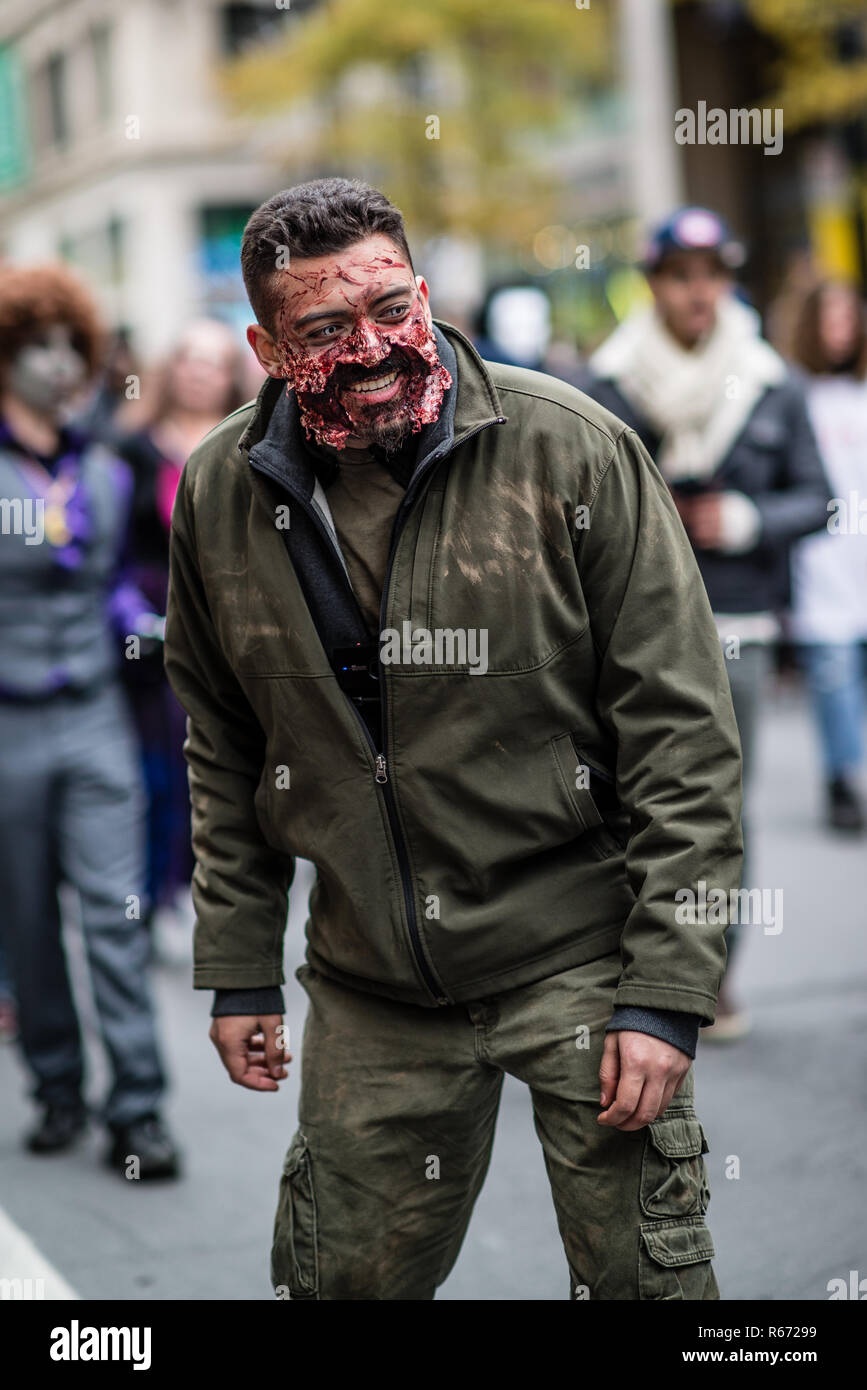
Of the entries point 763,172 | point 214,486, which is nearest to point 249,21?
point 763,172

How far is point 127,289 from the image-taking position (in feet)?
114

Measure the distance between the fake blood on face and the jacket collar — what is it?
0.03 meters

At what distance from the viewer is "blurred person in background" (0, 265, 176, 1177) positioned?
4578 millimetres

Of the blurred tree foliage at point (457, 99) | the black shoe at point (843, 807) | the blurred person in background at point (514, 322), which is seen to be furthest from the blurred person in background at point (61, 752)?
the blurred tree foliage at point (457, 99)

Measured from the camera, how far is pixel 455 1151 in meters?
2.61

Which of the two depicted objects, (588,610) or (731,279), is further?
(731,279)

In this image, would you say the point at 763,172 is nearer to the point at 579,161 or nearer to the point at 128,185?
the point at 579,161

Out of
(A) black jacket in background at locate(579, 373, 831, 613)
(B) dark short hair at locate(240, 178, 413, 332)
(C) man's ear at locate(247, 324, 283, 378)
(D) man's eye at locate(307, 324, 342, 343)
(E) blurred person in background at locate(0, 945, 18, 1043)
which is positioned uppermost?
(A) black jacket in background at locate(579, 373, 831, 613)

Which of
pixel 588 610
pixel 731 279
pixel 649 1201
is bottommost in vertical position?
pixel 649 1201

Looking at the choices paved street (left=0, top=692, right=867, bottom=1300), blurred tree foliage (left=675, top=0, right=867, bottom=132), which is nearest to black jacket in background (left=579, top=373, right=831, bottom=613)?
paved street (left=0, top=692, right=867, bottom=1300)

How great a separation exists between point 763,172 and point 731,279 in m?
17.1

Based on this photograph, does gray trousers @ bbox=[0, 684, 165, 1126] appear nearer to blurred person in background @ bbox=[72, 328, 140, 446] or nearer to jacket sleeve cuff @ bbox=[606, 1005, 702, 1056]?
jacket sleeve cuff @ bbox=[606, 1005, 702, 1056]

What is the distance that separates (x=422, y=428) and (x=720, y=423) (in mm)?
2741

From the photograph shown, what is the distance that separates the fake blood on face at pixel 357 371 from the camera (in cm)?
239
